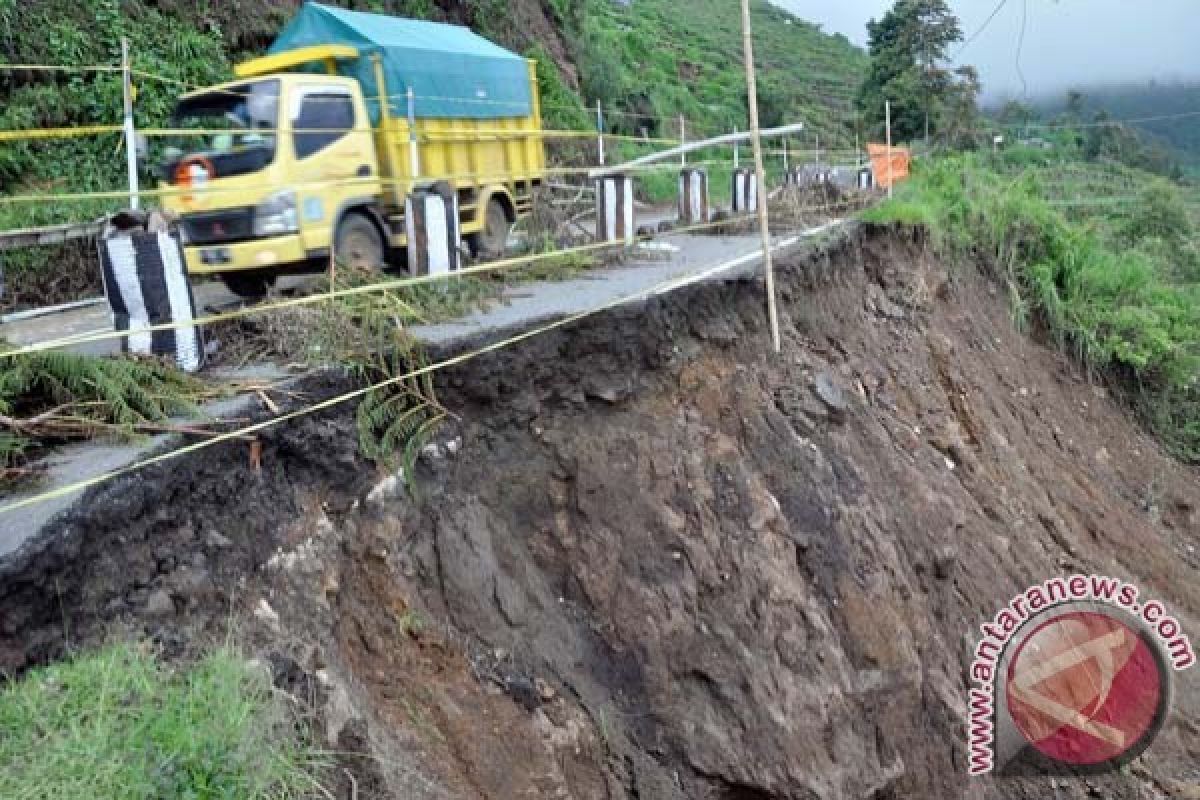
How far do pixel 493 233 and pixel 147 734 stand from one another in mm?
7868

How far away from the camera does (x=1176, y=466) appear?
1136 centimetres

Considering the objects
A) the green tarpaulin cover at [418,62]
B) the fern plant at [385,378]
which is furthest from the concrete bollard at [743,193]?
the fern plant at [385,378]

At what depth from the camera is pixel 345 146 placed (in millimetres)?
7828

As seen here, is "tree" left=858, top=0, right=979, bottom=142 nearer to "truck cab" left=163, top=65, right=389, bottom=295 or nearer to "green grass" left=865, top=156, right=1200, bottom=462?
"green grass" left=865, top=156, right=1200, bottom=462

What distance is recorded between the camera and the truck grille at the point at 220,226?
6777 millimetres

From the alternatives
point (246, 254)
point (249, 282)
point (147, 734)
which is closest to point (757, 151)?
point (246, 254)

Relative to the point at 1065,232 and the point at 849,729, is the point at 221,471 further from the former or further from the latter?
the point at 1065,232

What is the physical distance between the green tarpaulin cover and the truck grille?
108 inches

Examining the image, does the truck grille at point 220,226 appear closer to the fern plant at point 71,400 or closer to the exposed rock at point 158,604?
the fern plant at point 71,400

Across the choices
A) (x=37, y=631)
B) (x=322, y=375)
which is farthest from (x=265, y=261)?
(x=37, y=631)

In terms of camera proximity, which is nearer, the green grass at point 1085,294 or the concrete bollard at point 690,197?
the green grass at point 1085,294

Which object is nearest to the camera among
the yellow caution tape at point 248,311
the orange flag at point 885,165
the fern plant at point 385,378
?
the yellow caution tape at point 248,311

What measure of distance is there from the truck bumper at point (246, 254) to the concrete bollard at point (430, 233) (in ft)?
2.78

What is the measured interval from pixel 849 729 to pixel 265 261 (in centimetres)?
483
